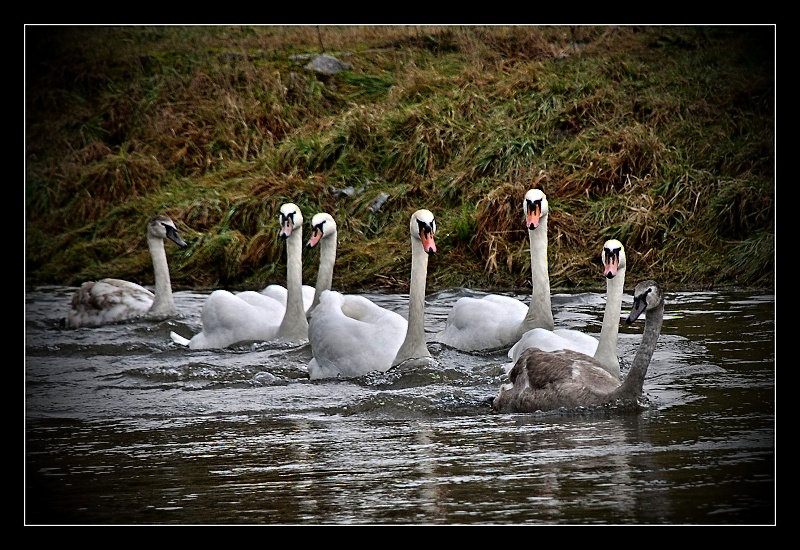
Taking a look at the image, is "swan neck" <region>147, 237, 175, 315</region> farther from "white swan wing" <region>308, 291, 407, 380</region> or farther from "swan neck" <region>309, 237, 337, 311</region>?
"white swan wing" <region>308, 291, 407, 380</region>

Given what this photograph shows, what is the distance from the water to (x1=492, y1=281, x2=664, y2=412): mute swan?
4.9 inches

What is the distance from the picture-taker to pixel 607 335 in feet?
27.7

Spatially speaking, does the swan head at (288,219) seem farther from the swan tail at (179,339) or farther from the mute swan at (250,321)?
the swan tail at (179,339)

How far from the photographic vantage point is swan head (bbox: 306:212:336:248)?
11.6 meters

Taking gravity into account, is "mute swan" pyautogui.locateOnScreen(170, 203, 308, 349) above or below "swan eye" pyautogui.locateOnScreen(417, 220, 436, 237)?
below

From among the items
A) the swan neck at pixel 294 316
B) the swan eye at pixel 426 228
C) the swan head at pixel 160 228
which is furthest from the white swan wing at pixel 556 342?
the swan head at pixel 160 228

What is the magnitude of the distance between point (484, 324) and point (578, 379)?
8.50ft

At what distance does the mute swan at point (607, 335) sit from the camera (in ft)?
27.6

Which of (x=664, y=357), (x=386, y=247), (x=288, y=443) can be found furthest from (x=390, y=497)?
(x=386, y=247)

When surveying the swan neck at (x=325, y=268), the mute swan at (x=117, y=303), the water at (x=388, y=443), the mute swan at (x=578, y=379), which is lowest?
the water at (x=388, y=443)

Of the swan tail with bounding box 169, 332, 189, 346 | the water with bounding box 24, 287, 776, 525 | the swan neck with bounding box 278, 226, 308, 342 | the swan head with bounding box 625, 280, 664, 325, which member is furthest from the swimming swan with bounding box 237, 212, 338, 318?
the swan head with bounding box 625, 280, 664, 325

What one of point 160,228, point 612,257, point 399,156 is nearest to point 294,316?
point 160,228

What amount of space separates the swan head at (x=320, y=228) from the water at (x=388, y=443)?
146 centimetres
